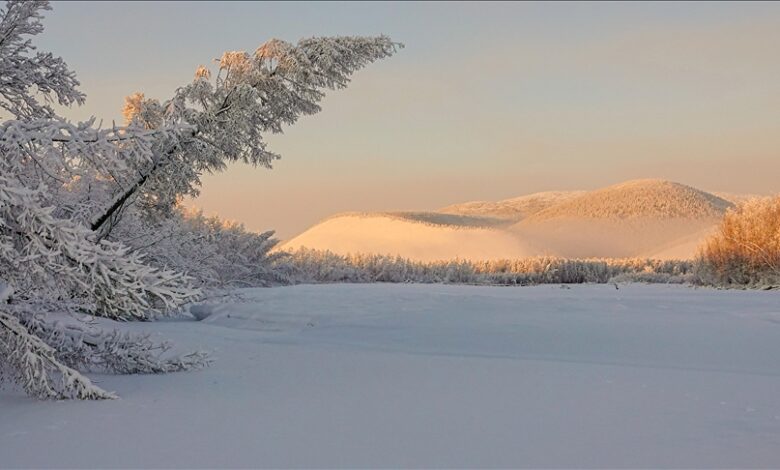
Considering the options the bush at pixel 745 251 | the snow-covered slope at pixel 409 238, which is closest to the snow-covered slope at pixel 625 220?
the snow-covered slope at pixel 409 238

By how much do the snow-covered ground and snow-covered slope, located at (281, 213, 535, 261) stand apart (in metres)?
20.2

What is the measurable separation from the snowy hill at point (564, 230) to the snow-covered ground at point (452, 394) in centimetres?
1995

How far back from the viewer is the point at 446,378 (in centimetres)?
460

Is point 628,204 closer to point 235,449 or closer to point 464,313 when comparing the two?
point 464,313

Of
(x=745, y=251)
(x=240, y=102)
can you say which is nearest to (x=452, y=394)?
(x=240, y=102)

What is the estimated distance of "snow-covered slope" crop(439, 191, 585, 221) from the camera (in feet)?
146

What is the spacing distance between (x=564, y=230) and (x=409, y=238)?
258 inches

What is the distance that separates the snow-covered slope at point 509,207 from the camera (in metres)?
44.5

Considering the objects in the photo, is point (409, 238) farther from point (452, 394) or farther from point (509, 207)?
point (452, 394)

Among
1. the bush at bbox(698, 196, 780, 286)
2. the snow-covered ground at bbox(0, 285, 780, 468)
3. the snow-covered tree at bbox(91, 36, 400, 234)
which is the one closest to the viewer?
the snow-covered ground at bbox(0, 285, 780, 468)

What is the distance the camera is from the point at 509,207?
152ft

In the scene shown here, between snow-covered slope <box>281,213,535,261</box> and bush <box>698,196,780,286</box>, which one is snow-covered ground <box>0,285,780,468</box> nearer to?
bush <box>698,196,780,286</box>

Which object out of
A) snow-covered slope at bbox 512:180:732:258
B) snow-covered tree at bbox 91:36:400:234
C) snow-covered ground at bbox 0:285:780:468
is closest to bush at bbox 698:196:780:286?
snow-covered ground at bbox 0:285:780:468

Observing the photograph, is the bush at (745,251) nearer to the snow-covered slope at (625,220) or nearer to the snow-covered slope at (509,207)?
the snow-covered slope at (625,220)
